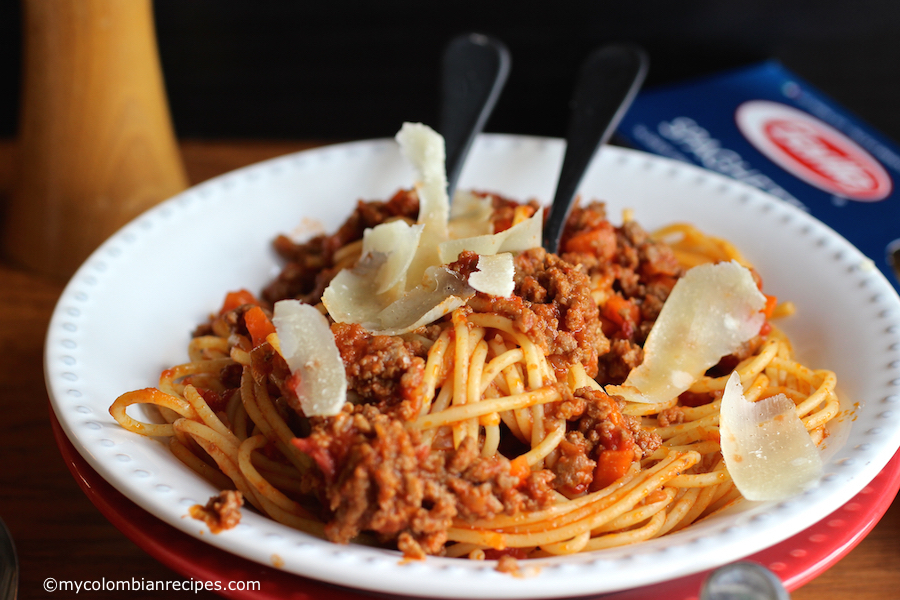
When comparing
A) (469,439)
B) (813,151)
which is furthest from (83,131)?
(813,151)

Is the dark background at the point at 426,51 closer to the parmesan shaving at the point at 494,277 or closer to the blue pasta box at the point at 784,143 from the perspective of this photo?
the blue pasta box at the point at 784,143

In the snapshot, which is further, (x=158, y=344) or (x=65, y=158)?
(x=65, y=158)

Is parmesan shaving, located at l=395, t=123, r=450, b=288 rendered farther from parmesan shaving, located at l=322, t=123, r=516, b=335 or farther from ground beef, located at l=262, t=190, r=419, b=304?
ground beef, located at l=262, t=190, r=419, b=304

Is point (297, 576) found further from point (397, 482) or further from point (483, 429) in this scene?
point (483, 429)

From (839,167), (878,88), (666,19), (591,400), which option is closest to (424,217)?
(591,400)

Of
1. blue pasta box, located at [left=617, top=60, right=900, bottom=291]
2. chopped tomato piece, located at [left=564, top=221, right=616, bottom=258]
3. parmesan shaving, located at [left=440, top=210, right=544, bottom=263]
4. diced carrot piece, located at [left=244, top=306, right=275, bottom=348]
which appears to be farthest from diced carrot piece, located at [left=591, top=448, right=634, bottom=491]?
blue pasta box, located at [left=617, top=60, right=900, bottom=291]

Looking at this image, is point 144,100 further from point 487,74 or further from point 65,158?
point 487,74
